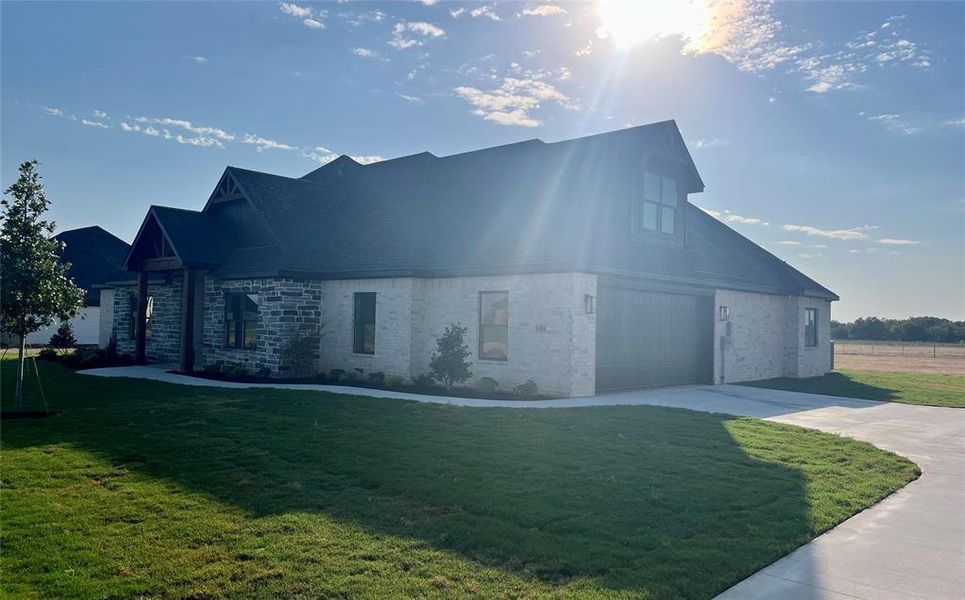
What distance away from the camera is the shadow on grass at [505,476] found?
546cm

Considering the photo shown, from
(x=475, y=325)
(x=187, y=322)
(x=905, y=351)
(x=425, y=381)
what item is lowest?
(x=905, y=351)

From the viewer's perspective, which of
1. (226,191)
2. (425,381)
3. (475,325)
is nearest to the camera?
(475,325)

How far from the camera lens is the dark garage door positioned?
16656 millimetres

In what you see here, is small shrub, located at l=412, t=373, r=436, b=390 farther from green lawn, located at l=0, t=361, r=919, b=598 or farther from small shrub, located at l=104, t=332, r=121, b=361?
small shrub, located at l=104, t=332, r=121, b=361

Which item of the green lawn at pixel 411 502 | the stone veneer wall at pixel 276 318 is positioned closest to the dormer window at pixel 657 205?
the green lawn at pixel 411 502

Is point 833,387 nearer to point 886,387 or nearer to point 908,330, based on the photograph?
point 886,387

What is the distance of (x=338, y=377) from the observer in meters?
19.0

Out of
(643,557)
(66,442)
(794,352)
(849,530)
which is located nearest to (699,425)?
(849,530)

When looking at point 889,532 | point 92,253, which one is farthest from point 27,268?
point 92,253

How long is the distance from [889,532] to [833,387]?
16586mm

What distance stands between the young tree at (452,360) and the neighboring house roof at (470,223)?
5.84 feet

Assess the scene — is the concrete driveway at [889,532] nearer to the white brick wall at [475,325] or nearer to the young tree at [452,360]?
the white brick wall at [475,325]

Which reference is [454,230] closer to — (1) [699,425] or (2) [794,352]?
(1) [699,425]

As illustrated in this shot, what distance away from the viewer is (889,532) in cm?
628
